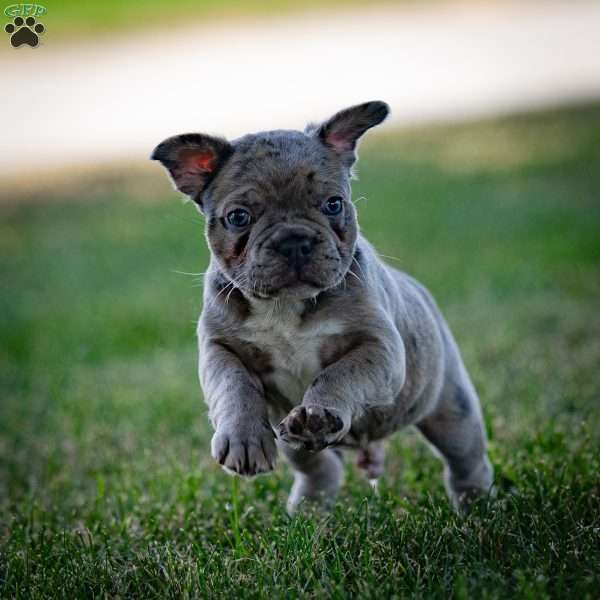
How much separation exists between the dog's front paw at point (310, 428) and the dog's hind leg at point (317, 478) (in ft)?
4.54

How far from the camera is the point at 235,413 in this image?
13.6 ft

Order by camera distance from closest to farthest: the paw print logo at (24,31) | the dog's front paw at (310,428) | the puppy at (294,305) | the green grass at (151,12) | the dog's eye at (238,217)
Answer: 1. the dog's front paw at (310,428)
2. the puppy at (294,305)
3. the dog's eye at (238,217)
4. the paw print logo at (24,31)
5. the green grass at (151,12)

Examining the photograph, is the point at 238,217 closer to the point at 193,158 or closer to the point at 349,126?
the point at 193,158

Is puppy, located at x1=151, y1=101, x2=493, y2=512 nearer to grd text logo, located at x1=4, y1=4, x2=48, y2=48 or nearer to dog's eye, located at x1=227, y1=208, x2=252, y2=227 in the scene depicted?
dog's eye, located at x1=227, y1=208, x2=252, y2=227

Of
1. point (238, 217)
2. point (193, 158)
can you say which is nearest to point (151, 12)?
point (193, 158)

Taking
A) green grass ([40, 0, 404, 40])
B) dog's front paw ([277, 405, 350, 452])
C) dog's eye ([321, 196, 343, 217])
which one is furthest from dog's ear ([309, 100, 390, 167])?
green grass ([40, 0, 404, 40])

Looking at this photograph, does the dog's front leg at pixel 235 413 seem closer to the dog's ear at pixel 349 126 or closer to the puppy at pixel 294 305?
the puppy at pixel 294 305

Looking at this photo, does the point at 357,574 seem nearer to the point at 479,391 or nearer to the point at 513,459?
the point at 513,459

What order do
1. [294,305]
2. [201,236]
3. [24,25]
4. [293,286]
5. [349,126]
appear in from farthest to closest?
[201,236], [24,25], [349,126], [294,305], [293,286]

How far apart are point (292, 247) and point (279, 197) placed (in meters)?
0.30

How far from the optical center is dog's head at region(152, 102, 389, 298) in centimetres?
426

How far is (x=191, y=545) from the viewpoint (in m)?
4.75

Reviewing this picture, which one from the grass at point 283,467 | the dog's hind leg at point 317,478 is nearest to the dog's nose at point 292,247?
the grass at point 283,467

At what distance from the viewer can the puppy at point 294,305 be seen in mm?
4137
